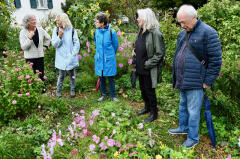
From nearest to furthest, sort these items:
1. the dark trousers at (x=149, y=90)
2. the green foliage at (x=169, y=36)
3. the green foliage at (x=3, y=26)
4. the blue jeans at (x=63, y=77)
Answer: the dark trousers at (x=149, y=90) < the blue jeans at (x=63, y=77) < the green foliage at (x=169, y=36) < the green foliage at (x=3, y=26)

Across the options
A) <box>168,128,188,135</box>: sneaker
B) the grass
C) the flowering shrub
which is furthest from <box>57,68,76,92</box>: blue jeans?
<box>168,128,188,135</box>: sneaker

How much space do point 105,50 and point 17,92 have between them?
5.87ft

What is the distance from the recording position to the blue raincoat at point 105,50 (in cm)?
421

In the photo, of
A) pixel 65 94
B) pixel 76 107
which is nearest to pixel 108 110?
pixel 76 107

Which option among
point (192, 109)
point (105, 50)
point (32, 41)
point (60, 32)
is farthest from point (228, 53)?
point (32, 41)

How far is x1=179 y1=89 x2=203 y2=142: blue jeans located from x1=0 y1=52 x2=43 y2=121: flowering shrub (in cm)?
247

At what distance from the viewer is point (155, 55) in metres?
3.30

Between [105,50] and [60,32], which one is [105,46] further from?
[60,32]

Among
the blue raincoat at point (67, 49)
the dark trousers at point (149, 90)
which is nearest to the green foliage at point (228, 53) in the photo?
the dark trousers at point (149, 90)

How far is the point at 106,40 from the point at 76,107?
1568 millimetres

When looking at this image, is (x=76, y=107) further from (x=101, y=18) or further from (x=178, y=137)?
(x=178, y=137)

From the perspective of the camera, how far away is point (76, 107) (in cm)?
455

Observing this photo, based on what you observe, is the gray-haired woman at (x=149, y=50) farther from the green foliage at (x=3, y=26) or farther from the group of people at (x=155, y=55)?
the green foliage at (x=3, y=26)

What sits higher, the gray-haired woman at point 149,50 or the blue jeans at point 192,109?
the gray-haired woman at point 149,50
